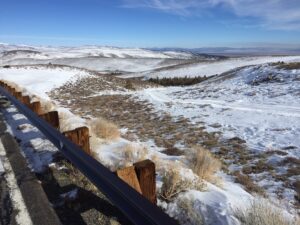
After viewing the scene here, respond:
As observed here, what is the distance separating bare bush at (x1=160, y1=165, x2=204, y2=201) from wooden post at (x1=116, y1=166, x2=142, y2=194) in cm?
77

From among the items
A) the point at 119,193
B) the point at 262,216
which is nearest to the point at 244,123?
the point at 262,216

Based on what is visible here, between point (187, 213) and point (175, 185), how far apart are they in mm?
603

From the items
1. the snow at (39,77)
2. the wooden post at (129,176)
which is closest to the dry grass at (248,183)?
the wooden post at (129,176)

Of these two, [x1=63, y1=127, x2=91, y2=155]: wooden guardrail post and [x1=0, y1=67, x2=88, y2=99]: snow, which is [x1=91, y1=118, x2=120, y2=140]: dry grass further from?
[x1=0, y1=67, x2=88, y2=99]: snow

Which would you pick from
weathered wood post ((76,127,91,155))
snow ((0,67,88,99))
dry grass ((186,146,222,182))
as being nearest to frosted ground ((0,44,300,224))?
dry grass ((186,146,222,182))

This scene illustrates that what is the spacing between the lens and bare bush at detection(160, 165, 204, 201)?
4301 mm

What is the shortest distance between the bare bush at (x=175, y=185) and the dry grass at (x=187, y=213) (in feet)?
0.76

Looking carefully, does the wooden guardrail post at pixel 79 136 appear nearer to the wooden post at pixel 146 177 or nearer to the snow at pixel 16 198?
the snow at pixel 16 198

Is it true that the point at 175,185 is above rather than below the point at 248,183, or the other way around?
above

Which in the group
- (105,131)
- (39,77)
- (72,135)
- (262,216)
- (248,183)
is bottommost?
(39,77)

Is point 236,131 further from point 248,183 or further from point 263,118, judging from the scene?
point 248,183

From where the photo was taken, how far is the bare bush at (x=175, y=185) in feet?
14.1

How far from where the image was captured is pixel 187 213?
12.6 feet

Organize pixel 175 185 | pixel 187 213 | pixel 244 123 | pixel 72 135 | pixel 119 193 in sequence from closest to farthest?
pixel 119 193 → pixel 187 213 → pixel 175 185 → pixel 72 135 → pixel 244 123
